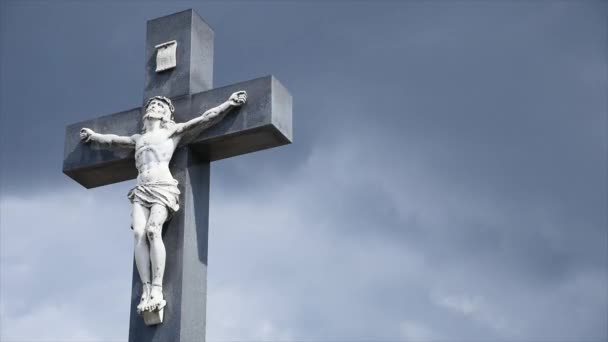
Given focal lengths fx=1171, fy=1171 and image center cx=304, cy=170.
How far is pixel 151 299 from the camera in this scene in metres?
10.6

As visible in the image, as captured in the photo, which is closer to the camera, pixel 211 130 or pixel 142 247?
pixel 142 247

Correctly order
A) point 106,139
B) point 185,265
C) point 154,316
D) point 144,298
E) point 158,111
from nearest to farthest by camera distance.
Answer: point 154,316 < point 144,298 < point 185,265 < point 158,111 < point 106,139

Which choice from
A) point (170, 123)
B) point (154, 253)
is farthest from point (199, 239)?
point (170, 123)

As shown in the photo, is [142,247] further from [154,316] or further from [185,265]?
[154,316]

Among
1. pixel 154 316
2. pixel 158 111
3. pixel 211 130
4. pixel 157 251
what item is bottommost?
pixel 154 316

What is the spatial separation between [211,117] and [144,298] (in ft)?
A: 6.29

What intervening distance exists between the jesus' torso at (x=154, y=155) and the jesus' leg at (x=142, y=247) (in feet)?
0.98

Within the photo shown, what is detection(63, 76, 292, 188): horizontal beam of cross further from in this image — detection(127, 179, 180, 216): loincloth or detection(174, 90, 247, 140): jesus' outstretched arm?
detection(127, 179, 180, 216): loincloth

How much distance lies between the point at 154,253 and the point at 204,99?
1.75m

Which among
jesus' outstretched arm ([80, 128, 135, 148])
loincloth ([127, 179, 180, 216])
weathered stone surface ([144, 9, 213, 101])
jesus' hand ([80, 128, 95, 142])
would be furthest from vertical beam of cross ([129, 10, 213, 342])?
jesus' hand ([80, 128, 95, 142])

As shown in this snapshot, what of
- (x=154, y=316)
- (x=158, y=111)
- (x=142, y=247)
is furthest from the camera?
(x=158, y=111)

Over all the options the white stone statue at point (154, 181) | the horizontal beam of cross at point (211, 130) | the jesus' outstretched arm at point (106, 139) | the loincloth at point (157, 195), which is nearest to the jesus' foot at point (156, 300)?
the white stone statue at point (154, 181)

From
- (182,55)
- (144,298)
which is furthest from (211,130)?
(144,298)

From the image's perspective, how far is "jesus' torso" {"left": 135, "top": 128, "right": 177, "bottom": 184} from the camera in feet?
36.7
